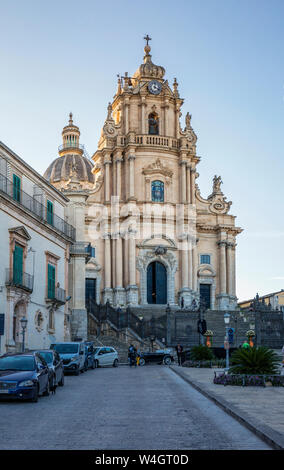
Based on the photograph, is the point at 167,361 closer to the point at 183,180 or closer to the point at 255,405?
the point at 183,180

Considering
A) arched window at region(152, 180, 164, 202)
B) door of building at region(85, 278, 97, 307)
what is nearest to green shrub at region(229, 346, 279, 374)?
door of building at region(85, 278, 97, 307)

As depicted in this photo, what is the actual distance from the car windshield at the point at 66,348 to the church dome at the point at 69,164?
44123 mm

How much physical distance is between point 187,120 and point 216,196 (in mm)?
7503

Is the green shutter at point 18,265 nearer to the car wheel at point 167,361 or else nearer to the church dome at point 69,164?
the car wheel at point 167,361

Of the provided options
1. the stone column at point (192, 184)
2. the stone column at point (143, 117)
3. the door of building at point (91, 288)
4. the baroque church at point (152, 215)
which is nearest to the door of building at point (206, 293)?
the baroque church at point (152, 215)

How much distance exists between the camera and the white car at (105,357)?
120 ft

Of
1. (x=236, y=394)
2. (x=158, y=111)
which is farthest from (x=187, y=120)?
(x=236, y=394)

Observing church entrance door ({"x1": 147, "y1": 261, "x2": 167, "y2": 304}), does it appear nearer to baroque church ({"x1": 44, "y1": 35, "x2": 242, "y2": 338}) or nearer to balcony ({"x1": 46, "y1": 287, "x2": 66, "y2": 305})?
baroque church ({"x1": 44, "y1": 35, "x2": 242, "y2": 338})

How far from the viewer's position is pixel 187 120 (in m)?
61.4

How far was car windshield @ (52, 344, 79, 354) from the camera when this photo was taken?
2975 centimetres

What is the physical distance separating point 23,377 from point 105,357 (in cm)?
2080

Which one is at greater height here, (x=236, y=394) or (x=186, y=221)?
(x=186, y=221)
